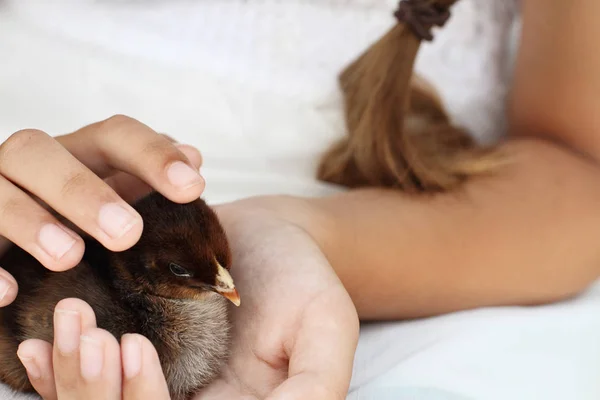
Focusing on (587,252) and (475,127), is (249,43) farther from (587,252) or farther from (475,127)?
(587,252)

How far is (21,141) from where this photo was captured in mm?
697

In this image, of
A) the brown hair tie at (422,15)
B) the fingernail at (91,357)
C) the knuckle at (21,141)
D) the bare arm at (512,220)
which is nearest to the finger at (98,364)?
the fingernail at (91,357)

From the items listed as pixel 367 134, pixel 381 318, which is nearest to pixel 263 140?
pixel 367 134

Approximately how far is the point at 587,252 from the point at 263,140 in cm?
58

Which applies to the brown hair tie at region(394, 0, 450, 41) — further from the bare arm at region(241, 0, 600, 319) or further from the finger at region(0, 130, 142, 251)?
the finger at region(0, 130, 142, 251)

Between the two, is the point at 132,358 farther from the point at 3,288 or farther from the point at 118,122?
the point at 118,122

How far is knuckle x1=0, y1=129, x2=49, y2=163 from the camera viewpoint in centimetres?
69

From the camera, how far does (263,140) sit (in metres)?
1.24

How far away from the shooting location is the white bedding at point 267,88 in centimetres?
87

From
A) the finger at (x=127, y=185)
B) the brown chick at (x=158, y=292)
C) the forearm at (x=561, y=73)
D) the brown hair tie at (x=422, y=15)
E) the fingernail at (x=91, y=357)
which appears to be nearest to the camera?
the fingernail at (x=91, y=357)

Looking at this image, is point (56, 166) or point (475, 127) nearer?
point (56, 166)

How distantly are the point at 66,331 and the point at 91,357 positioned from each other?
0.12 feet

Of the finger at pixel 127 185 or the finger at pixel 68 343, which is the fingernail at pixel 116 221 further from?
the finger at pixel 127 185

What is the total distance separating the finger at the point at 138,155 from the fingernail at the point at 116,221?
0.05 metres
